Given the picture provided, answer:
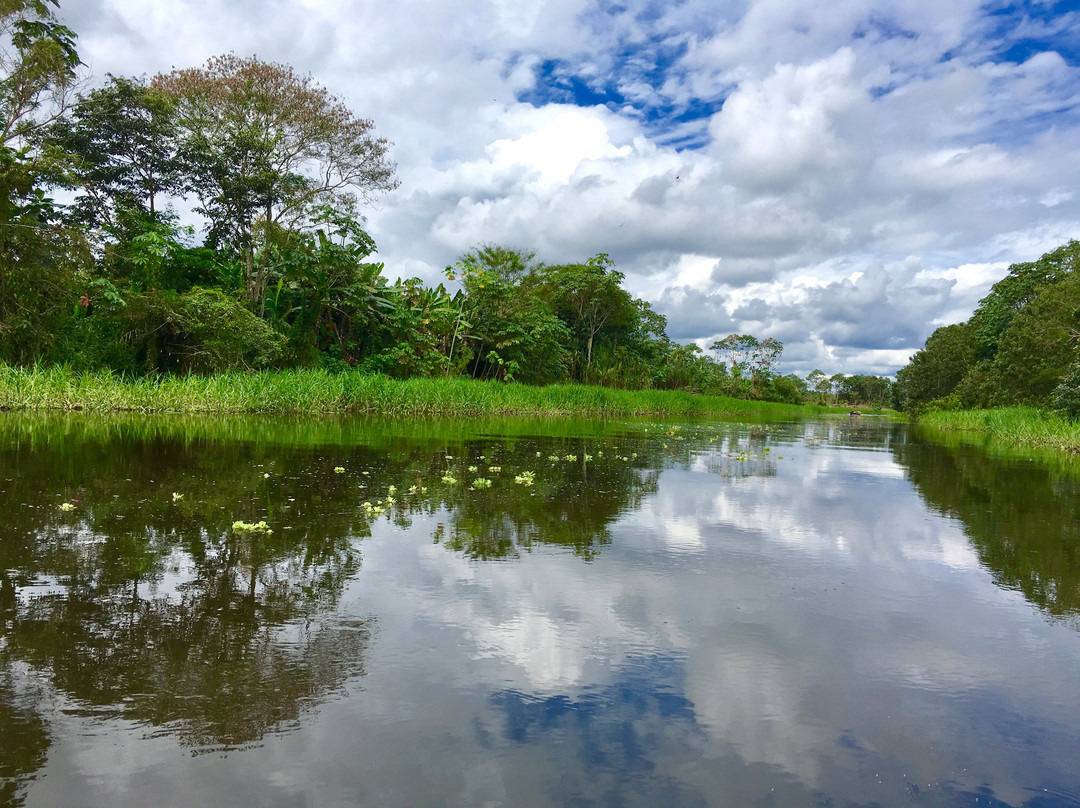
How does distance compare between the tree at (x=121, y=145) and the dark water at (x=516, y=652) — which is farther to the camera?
the tree at (x=121, y=145)

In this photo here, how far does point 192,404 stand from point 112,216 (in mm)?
11570

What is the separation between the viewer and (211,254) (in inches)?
815

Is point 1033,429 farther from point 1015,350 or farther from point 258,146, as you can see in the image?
point 258,146

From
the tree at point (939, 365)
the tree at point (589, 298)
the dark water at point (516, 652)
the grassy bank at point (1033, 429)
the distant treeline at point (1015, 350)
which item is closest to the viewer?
the dark water at point (516, 652)

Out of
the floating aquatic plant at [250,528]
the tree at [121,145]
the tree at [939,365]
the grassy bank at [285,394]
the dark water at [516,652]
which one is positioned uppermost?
the tree at [121,145]

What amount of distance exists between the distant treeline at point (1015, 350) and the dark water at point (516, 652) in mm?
18477

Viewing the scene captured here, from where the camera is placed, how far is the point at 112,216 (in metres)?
22.2

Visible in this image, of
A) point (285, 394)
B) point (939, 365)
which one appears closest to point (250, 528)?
point (285, 394)

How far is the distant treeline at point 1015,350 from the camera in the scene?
23.1m

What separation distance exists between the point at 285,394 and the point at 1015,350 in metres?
27.1

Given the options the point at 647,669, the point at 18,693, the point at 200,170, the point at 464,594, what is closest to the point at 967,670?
the point at 647,669

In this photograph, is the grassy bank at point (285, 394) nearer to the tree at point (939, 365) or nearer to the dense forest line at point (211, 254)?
the dense forest line at point (211, 254)

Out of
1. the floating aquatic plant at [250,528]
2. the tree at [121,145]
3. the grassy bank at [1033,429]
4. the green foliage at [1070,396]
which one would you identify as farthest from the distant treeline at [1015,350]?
the tree at [121,145]

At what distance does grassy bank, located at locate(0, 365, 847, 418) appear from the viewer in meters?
14.0
